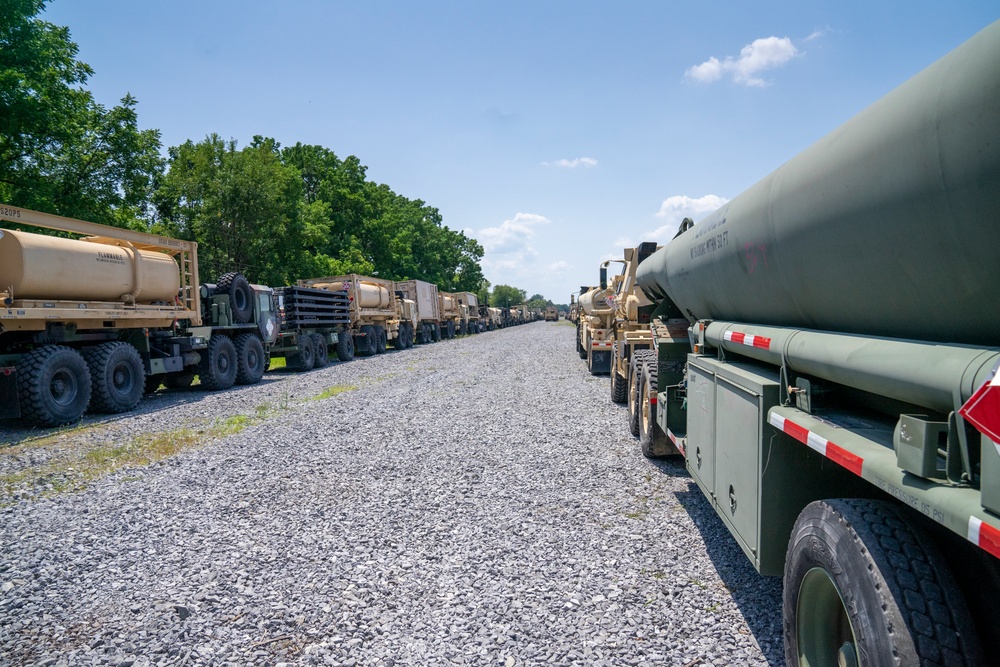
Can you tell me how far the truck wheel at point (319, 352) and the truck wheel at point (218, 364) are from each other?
4.63 meters

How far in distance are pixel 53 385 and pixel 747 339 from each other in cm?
1089

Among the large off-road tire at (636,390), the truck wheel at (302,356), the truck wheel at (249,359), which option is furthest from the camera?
the truck wheel at (302,356)

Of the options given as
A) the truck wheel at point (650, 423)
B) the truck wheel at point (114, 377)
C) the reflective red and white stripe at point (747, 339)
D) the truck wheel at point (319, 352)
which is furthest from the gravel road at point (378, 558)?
the truck wheel at point (319, 352)

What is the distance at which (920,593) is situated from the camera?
1.77 m

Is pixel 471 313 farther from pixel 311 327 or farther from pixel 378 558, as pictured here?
pixel 378 558

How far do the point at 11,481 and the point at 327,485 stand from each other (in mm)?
3557

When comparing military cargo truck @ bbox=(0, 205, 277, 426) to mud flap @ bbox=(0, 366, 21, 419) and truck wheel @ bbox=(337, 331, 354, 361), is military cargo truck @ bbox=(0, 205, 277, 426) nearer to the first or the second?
mud flap @ bbox=(0, 366, 21, 419)

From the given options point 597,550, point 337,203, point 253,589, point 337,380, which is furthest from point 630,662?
point 337,203

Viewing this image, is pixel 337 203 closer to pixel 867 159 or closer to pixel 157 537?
pixel 157 537

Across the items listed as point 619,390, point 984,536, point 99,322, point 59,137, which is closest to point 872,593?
point 984,536

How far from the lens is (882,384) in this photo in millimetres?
2174

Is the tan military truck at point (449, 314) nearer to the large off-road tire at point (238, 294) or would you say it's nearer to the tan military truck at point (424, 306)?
the tan military truck at point (424, 306)

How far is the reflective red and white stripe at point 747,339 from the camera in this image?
11.1ft

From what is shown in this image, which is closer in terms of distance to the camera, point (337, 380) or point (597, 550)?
point (597, 550)
